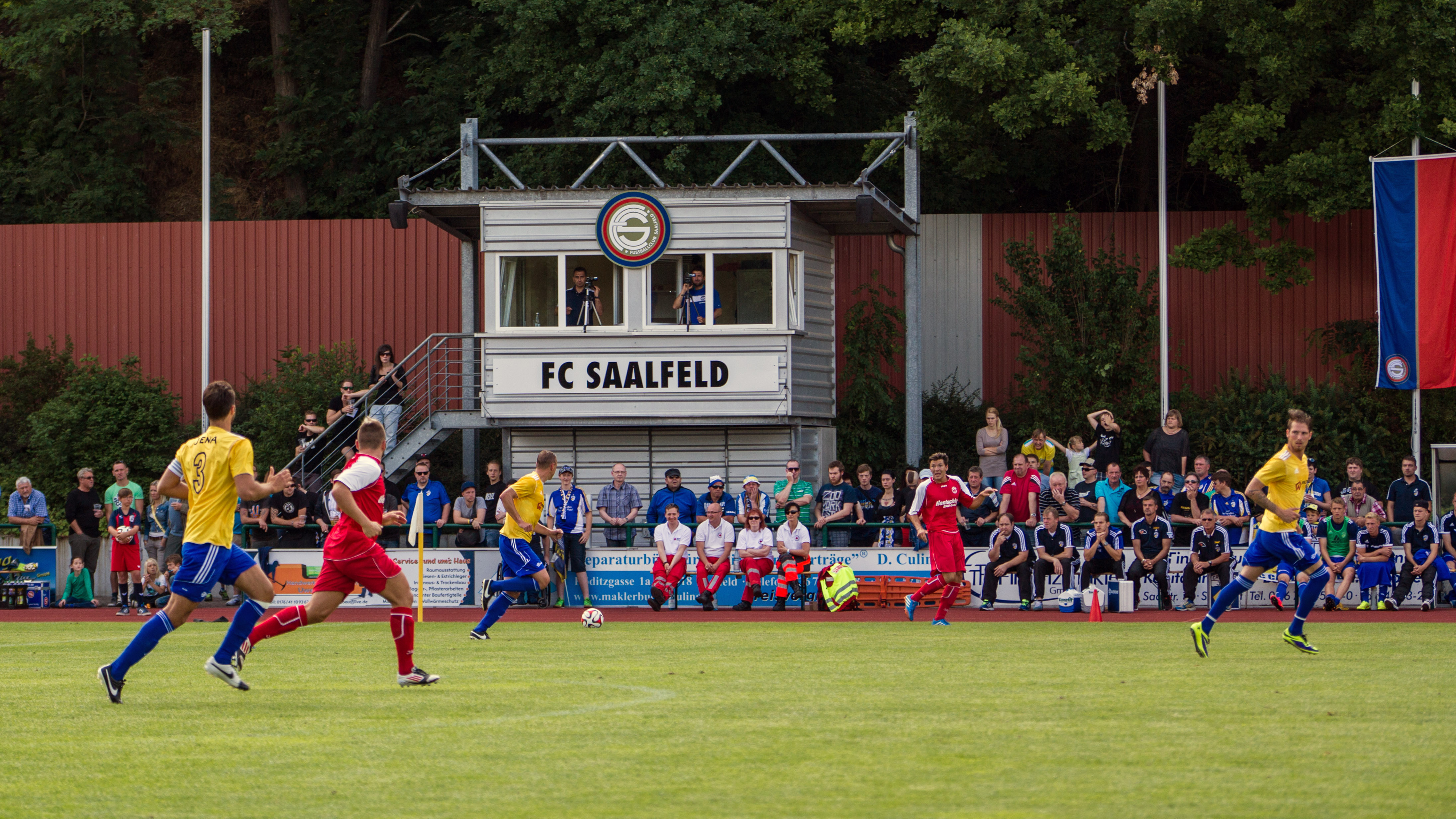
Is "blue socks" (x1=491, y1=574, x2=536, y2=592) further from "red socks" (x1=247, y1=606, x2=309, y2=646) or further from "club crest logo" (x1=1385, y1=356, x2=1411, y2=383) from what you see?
"club crest logo" (x1=1385, y1=356, x2=1411, y2=383)

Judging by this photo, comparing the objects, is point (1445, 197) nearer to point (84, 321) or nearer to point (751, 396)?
point (751, 396)

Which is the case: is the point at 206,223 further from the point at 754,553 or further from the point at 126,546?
the point at 754,553

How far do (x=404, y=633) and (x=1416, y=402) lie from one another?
19.7 meters

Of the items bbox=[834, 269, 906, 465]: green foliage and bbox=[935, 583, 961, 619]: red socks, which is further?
bbox=[834, 269, 906, 465]: green foliage

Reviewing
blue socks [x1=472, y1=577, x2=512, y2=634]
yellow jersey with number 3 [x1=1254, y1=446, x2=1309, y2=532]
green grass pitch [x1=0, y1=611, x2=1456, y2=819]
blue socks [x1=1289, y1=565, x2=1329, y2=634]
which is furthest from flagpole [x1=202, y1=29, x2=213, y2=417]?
blue socks [x1=1289, y1=565, x2=1329, y2=634]

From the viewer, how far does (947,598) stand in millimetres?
18344

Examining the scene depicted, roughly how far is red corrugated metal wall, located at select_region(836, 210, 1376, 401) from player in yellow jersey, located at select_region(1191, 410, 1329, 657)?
1605 cm

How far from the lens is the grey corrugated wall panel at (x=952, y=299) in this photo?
30.6 meters

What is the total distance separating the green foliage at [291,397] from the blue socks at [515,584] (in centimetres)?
1247

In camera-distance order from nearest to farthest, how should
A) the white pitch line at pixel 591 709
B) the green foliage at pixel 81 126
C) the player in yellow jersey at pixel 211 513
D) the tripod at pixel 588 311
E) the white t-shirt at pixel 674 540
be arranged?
the white pitch line at pixel 591 709, the player in yellow jersey at pixel 211 513, the white t-shirt at pixel 674 540, the tripod at pixel 588 311, the green foliage at pixel 81 126

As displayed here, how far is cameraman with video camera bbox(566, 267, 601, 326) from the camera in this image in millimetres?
25734

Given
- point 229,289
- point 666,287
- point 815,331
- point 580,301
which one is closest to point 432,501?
point 580,301

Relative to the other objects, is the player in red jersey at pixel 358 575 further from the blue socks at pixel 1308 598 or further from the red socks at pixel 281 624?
the blue socks at pixel 1308 598

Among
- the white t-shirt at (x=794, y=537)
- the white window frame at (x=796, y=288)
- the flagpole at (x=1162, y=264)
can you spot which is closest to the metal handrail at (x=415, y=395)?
the white window frame at (x=796, y=288)
